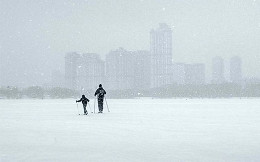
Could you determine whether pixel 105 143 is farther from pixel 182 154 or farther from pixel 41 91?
pixel 41 91

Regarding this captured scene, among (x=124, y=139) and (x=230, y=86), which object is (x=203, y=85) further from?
(x=124, y=139)

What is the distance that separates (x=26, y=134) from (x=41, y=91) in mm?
168344

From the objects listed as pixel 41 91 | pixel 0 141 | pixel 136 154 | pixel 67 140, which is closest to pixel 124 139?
pixel 67 140

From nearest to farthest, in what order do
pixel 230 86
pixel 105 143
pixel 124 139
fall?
pixel 105 143
pixel 124 139
pixel 230 86

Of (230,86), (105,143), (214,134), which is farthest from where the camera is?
(230,86)

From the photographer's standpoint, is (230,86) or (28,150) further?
(230,86)

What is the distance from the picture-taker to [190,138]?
36.6 ft

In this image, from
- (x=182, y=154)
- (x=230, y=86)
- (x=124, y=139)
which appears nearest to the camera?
(x=182, y=154)

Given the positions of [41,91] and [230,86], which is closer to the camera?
[230,86]

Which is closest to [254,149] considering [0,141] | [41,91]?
[0,141]

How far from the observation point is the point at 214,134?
39.8 feet

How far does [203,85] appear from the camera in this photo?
169125 mm

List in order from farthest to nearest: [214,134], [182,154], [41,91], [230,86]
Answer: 1. [41,91]
2. [230,86]
3. [214,134]
4. [182,154]

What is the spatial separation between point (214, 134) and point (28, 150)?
5.91 metres
